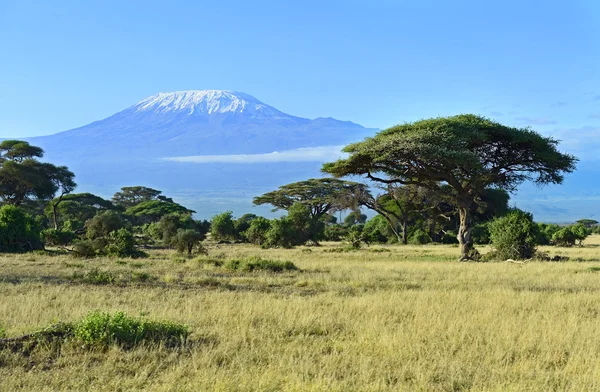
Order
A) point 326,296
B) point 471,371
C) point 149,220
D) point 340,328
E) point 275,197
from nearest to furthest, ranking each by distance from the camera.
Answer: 1. point 471,371
2. point 340,328
3. point 326,296
4. point 275,197
5. point 149,220

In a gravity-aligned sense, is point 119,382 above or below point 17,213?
below

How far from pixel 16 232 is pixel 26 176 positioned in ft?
53.1

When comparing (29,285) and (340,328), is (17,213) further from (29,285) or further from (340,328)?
(340,328)

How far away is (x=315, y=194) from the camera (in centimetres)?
5888

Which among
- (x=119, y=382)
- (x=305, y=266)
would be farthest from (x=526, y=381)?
(x=305, y=266)

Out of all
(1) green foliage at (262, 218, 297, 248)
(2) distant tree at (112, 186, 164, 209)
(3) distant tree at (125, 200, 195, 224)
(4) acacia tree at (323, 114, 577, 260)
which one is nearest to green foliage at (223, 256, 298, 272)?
(4) acacia tree at (323, 114, 577, 260)

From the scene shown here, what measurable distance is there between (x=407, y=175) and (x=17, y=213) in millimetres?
20983

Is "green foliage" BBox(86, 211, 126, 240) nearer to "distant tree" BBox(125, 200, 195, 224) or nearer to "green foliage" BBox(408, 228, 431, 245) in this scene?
"green foliage" BBox(408, 228, 431, 245)

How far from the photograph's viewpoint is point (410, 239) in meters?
48.6

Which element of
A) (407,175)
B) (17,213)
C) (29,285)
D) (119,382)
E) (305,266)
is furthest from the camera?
(17,213)

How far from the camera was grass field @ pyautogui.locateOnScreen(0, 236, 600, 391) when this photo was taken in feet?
18.1

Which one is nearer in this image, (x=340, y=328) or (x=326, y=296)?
(x=340, y=328)

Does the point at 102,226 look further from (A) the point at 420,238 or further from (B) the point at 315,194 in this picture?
(B) the point at 315,194

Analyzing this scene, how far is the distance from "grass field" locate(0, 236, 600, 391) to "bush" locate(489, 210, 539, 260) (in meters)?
10.0
